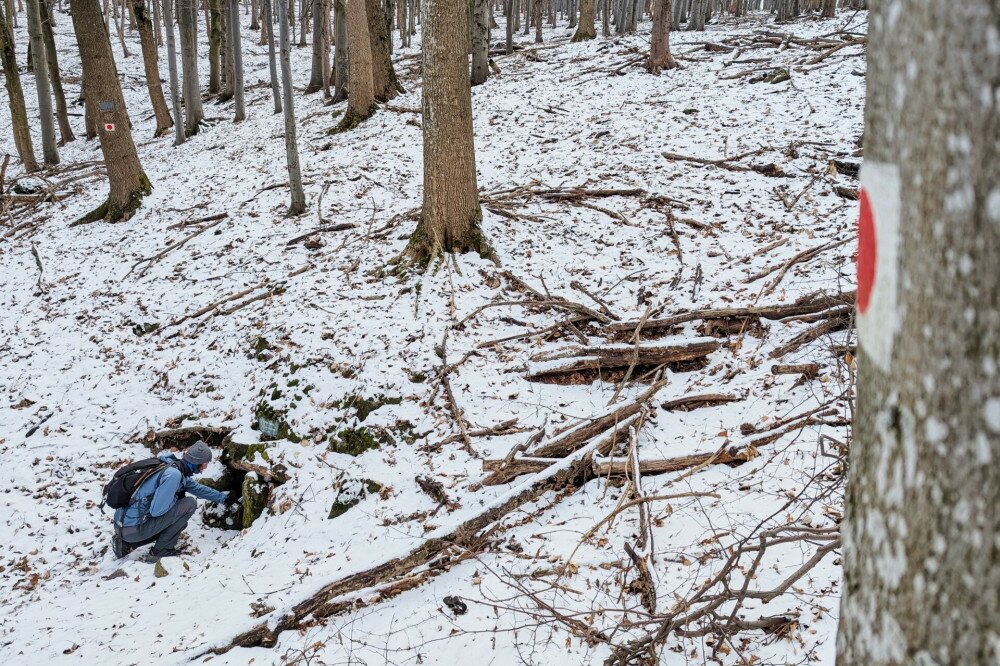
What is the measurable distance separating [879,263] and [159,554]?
6.29 m

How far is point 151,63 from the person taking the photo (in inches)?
740

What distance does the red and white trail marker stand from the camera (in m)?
1.00

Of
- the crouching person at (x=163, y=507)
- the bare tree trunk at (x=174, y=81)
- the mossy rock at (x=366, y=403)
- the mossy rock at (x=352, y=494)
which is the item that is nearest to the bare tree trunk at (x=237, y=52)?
the bare tree trunk at (x=174, y=81)

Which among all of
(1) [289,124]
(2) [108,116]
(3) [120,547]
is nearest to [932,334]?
(3) [120,547]

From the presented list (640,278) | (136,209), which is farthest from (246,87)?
(640,278)

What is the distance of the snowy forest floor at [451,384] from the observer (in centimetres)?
366

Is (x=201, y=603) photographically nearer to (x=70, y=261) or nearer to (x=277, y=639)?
(x=277, y=639)

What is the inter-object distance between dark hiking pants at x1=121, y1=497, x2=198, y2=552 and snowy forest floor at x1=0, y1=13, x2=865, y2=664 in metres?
0.24

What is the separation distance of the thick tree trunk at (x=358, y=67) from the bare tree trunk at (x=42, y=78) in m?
7.67

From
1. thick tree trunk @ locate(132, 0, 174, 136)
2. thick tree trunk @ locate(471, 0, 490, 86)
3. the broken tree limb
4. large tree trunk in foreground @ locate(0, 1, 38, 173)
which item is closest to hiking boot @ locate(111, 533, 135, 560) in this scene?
the broken tree limb

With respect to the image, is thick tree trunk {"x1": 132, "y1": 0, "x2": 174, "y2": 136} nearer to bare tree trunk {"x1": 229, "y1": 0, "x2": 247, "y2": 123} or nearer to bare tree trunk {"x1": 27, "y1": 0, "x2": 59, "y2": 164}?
bare tree trunk {"x1": 27, "y1": 0, "x2": 59, "y2": 164}

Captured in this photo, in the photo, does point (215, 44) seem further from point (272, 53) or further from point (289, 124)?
point (289, 124)

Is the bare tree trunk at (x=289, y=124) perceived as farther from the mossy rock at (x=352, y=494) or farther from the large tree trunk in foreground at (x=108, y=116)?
the mossy rock at (x=352, y=494)

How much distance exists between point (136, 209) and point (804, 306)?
38.7 feet
